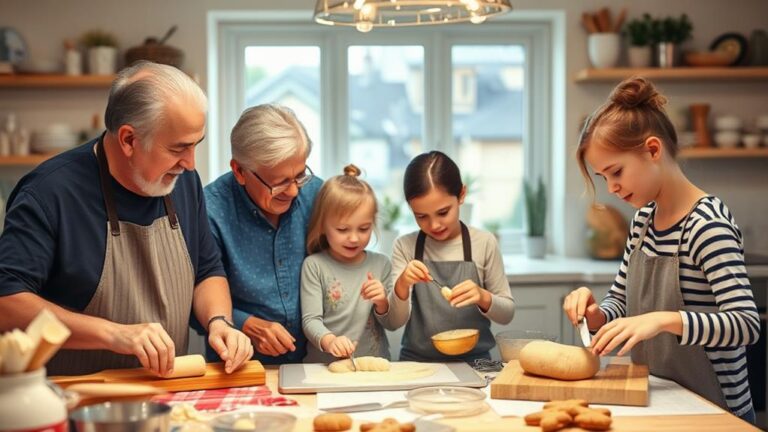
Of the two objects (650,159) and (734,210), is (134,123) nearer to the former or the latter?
(650,159)

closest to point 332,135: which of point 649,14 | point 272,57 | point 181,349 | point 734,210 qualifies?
point 272,57

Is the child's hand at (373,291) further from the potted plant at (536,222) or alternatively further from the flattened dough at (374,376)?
the potted plant at (536,222)

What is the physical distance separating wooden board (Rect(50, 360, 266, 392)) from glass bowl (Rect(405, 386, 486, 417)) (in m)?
0.39

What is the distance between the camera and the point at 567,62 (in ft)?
13.8

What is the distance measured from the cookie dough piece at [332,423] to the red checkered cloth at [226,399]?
8.0 inches

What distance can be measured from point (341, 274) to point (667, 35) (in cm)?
235

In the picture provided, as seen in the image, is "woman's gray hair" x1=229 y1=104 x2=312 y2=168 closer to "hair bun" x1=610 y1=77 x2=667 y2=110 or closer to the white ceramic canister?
"hair bun" x1=610 y1=77 x2=667 y2=110

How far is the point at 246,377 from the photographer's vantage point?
1946 mm

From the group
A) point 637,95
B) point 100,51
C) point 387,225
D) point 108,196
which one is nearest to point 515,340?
point 637,95

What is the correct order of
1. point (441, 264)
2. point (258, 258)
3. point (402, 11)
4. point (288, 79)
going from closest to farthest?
point (402, 11), point (258, 258), point (441, 264), point (288, 79)

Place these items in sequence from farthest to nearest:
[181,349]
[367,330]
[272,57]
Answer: [272,57] → [367,330] → [181,349]

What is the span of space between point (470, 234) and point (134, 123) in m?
1.06

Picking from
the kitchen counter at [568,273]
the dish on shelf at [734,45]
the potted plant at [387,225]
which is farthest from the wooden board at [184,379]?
the dish on shelf at [734,45]

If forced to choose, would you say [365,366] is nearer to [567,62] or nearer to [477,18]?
[477,18]
